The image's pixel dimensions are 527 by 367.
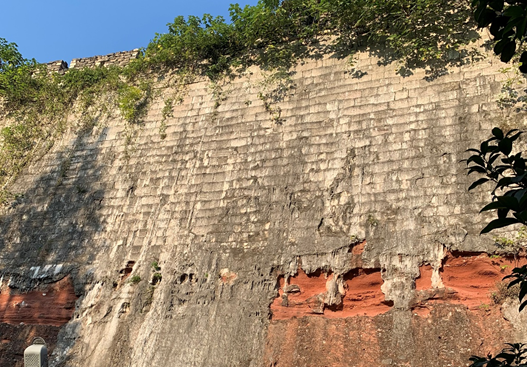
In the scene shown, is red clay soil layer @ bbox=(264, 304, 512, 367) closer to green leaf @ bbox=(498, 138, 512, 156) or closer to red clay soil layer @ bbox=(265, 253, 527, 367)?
red clay soil layer @ bbox=(265, 253, 527, 367)

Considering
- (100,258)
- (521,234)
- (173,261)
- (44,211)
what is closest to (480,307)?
(521,234)

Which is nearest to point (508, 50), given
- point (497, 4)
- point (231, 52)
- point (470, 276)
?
point (497, 4)

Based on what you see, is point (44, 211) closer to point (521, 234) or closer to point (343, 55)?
point (343, 55)

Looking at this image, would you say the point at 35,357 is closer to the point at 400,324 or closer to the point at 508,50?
the point at 400,324

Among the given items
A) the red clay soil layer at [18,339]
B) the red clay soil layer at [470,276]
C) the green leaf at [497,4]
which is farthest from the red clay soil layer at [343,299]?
the green leaf at [497,4]

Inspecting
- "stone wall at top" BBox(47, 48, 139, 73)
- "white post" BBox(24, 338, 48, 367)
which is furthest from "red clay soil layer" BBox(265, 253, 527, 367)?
"stone wall at top" BBox(47, 48, 139, 73)

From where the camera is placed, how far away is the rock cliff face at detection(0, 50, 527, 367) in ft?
20.3

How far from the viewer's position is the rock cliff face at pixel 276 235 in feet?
20.3

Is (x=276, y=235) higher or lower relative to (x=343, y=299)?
higher

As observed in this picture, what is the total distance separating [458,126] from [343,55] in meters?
2.59

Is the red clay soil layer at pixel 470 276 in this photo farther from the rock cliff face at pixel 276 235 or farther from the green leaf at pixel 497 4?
the green leaf at pixel 497 4

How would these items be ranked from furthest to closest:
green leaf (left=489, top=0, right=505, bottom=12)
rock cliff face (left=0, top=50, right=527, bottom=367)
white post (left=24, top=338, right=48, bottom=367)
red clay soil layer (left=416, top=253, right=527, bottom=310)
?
rock cliff face (left=0, top=50, right=527, bottom=367)
red clay soil layer (left=416, top=253, right=527, bottom=310)
white post (left=24, top=338, right=48, bottom=367)
green leaf (left=489, top=0, right=505, bottom=12)

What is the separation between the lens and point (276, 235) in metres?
7.27

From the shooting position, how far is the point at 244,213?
25.1 feet
